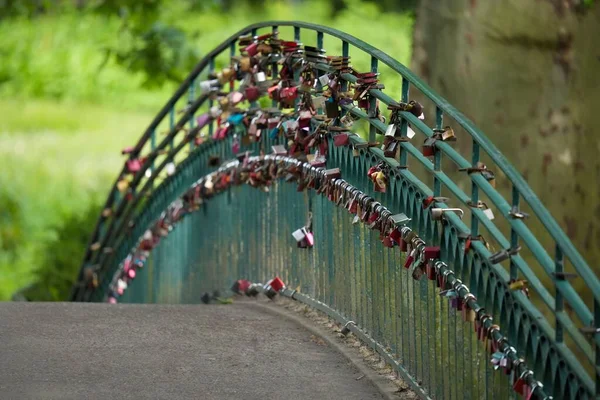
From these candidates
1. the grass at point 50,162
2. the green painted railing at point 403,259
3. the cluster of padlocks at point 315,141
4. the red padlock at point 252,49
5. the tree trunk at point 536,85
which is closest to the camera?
the green painted railing at point 403,259

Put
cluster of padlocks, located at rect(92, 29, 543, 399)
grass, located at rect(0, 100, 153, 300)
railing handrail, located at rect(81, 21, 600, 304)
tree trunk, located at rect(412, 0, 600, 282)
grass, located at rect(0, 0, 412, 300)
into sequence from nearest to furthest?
railing handrail, located at rect(81, 21, 600, 304) < cluster of padlocks, located at rect(92, 29, 543, 399) < tree trunk, located at rect(412, 0, 600, 282) < grass, located at rect(0, 100, 153, 300) < grass, located at rect(0, 0, 412, 300)

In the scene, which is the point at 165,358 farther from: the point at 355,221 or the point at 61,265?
the point at 61,265

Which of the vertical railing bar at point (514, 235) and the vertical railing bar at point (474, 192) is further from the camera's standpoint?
the vertical railing bar at point (474, 192)

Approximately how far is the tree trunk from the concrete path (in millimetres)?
3024

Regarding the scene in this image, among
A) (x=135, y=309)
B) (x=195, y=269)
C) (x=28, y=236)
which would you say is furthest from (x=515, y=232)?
(x=28, y=236)

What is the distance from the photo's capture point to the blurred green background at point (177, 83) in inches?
335

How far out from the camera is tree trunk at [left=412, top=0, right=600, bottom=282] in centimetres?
848

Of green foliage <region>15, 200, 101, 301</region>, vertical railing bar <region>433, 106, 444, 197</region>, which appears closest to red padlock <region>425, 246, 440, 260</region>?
vertical railing bar <region>433, 106, 444, 197</region>

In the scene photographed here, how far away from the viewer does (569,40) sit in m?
8.57

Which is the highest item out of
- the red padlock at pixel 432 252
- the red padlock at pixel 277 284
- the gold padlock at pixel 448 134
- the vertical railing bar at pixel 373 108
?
the vertical railing bar at pixel 373 108

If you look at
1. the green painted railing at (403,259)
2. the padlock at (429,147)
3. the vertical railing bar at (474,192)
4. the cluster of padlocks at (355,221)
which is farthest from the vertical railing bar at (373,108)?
the vertical railing bar at (474,192)

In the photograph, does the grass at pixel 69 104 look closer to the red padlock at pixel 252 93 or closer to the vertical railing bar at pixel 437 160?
the red padlock at pixel 252 93

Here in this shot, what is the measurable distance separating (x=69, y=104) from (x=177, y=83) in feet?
33.9

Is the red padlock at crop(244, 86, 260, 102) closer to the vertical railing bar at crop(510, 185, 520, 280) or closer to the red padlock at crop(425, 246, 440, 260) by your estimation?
the red padlock at crop(425, 246, 440, 260)
